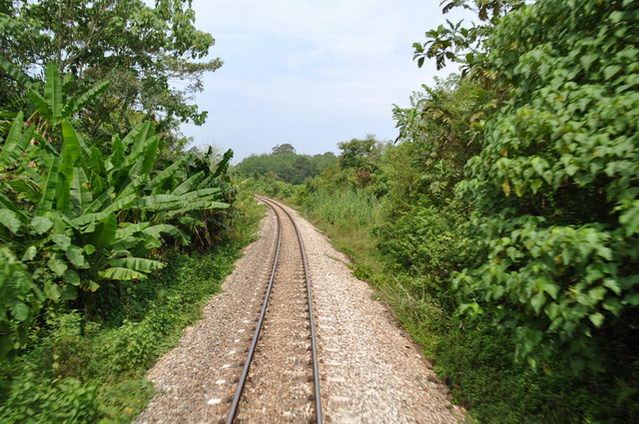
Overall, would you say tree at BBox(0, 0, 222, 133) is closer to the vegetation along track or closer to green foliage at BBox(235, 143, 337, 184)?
the vegetation along track

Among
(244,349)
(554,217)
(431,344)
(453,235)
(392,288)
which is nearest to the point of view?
(554,217)

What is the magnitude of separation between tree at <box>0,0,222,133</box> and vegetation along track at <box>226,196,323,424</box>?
6.50m

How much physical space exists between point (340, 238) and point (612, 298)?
15108 millimetres

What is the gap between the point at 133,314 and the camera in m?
6.65

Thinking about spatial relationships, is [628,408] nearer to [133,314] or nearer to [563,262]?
[563,262]

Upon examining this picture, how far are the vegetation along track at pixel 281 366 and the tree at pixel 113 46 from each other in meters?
6.50

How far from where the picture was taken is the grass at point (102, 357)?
12.7ft

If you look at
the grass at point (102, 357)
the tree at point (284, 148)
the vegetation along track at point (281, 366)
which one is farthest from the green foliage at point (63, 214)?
the tree at point (284, 148)

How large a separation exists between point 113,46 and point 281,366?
9796 millimetres

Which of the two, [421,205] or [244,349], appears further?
[421,205]

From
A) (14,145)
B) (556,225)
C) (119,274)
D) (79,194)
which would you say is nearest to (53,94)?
(14,145)

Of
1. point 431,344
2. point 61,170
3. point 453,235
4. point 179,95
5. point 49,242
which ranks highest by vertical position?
point 179,95

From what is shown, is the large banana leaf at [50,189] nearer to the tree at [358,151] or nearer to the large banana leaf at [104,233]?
the large banana leaf at [104,233]

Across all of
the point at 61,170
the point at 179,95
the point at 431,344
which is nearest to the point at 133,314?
the point at 61,170
